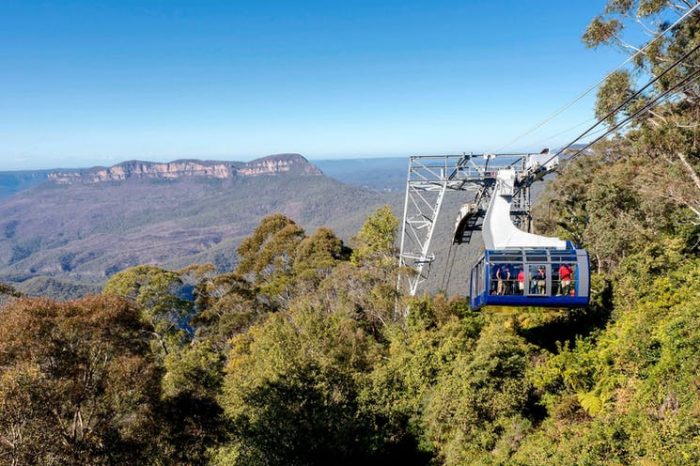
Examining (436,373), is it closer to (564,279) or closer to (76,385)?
(564,279)

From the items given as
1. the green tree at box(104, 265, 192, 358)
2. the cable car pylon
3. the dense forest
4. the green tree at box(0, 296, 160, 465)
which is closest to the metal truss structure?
the cable car pylon

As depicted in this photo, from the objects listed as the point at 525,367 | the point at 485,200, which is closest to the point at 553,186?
the point at 485,200

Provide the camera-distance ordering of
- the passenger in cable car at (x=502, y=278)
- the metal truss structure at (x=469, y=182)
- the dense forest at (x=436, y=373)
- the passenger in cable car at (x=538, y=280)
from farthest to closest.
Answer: the metal truss structure at (x=469, y=182) < the passenger in cable car at (x=502, y=278) < the passenger in cable car at (x=538, y=280) < the dense forest at (x=436, y=373)

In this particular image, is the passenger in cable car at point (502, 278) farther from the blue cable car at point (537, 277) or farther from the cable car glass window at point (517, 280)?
the cable car glass window at point (517, 280)

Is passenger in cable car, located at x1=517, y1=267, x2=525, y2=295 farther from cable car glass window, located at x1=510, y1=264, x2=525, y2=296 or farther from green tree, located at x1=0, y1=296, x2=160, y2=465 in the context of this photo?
green tree, located at x1=0, y1=296, x2=160, y2=465

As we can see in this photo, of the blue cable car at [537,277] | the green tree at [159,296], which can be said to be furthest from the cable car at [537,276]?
the green tree at [159,296]
